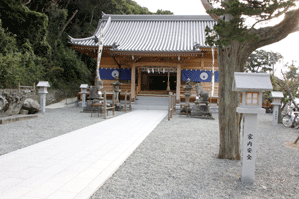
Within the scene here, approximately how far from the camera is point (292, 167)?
3.82 m

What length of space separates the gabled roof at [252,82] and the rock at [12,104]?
795cm

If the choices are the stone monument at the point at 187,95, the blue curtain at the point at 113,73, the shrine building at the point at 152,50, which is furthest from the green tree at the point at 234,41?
the blue curtain at the point at 113,73

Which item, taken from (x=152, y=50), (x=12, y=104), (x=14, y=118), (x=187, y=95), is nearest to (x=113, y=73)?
(x=152, y=50)

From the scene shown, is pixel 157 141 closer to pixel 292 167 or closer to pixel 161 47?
pixel 292 167

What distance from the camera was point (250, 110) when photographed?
118 inches

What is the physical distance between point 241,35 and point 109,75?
43.6 ft

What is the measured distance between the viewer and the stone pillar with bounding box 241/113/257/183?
10.0 feet

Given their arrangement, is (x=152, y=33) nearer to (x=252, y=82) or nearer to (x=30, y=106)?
(x=30, y=106)

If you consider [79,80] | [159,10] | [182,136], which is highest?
[159,10]

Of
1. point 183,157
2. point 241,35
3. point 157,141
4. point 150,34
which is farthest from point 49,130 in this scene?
point 150,34

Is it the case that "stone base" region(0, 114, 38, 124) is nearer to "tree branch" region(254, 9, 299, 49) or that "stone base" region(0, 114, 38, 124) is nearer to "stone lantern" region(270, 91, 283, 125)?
"tree branch" region(254, 9, 299, 49)

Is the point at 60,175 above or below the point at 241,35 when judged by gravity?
below

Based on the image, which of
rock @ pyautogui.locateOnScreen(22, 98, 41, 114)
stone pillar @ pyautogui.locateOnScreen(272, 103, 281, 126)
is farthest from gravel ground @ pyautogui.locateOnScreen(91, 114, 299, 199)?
rock @ pyautogui.locateOnScreen(22, 98, 41, 114)

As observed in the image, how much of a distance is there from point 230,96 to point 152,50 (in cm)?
985
